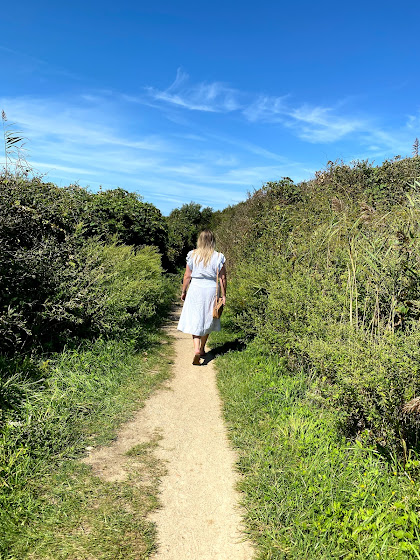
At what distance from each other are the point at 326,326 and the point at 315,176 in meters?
6.98

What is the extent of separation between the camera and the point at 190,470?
11.8ft

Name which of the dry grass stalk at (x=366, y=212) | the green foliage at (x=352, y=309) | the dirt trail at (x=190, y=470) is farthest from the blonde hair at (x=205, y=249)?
the dry grass stalk at (x=366, y=212)

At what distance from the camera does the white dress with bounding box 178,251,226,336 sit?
6.45m

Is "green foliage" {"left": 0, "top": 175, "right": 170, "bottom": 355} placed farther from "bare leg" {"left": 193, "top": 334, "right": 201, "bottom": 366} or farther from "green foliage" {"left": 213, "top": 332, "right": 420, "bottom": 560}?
"green foliage" {"left": 213, "top": 332, "right": 420, "bottom": 560}

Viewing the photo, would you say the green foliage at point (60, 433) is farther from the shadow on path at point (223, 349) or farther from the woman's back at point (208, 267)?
the woman's back at point (208, 267)

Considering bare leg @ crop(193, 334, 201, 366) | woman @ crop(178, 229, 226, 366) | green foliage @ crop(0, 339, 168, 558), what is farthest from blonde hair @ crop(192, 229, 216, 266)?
green foliage @ crop(0, 339, 168, 558)

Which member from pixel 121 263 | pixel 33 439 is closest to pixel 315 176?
pixel 121 263

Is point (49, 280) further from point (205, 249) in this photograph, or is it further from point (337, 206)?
point (337, 206)

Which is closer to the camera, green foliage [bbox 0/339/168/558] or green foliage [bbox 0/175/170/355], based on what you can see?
green foliage [bbox 0/339/168/558]

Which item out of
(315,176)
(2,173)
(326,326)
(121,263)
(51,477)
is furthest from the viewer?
(315,176)

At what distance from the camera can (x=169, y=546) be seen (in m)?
2.69

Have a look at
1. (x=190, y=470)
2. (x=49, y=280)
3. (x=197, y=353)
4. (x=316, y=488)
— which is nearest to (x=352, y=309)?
(x=316, y=488)

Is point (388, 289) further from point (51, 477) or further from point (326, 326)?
point (51, 477)

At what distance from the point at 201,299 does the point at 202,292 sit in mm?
113
